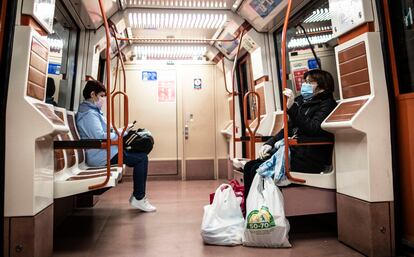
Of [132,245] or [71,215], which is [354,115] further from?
[71,215]

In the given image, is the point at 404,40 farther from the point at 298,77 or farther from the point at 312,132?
the point at 298,77

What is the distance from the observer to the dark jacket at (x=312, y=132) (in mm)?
2922

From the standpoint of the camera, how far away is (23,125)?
2.31 metres

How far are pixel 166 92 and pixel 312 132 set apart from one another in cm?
460

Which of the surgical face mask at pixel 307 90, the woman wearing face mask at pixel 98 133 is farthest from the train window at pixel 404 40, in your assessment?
the woman wearing face mask at pixel 98 133

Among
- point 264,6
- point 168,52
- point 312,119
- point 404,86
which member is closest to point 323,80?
point 312,119

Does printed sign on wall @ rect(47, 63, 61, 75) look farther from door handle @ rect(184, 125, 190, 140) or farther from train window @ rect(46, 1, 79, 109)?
door handle @ rect(184, 125, 190, 140)

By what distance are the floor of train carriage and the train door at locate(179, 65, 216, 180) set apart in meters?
2.23

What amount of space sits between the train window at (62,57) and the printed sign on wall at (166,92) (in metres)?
2.64

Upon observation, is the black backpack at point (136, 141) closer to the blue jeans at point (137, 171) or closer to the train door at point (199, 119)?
the blue jeans at point (137, 171)

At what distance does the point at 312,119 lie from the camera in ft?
9.73

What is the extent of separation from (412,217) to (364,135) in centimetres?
63

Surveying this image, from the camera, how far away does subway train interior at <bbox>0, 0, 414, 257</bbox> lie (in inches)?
91.3

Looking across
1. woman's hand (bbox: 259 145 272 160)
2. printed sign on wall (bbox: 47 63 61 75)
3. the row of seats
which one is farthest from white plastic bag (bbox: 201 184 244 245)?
printed sign on wall (bbox: 47 63 61 75)
